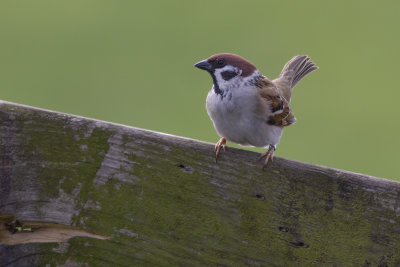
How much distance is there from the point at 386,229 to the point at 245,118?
1.50m

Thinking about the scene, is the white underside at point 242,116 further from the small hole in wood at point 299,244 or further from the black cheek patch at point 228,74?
the small hole in wood at point 299,244

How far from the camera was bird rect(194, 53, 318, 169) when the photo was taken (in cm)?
332

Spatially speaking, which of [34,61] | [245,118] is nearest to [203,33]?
[34,61]

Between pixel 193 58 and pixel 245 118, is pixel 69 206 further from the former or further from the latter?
pixel 193 58

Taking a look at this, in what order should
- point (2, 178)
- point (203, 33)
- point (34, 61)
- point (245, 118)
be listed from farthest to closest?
point (203, 33) < point (34, 61) < point (245, 118) < point (2, 178)

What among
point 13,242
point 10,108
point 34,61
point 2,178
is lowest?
point 34,61

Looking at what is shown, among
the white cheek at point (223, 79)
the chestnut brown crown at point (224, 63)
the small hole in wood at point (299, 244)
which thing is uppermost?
the chestnut brown crown at point (224, 63)

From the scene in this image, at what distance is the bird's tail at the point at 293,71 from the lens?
181 inches

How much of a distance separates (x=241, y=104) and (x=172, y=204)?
144 centimetres

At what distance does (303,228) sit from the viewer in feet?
6.64

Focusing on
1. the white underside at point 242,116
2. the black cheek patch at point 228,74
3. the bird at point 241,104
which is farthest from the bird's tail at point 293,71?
the black cheek patch at point 228,74

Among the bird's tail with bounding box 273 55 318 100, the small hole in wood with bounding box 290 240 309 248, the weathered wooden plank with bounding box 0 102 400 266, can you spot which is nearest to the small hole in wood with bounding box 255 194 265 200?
the weathered wooden plank with bounding box 0 102 400 266

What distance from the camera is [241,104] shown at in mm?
3412

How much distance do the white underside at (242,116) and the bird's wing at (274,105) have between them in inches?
1.7
